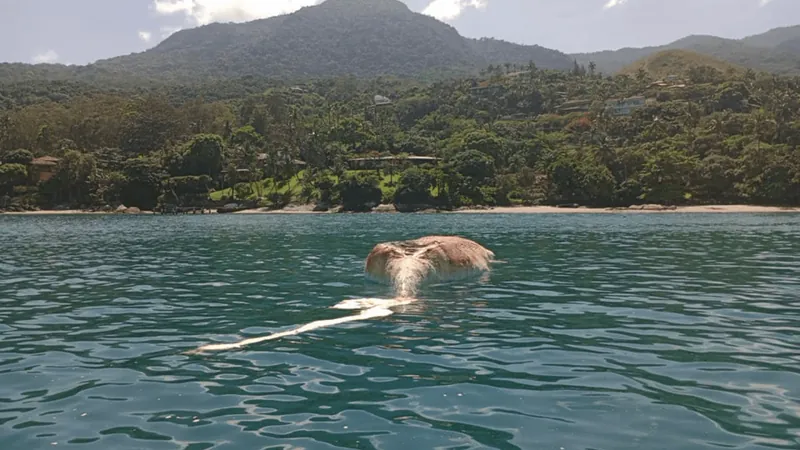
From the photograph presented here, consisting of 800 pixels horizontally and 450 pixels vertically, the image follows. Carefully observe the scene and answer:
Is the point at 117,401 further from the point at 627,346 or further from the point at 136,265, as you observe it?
the point at 136,265

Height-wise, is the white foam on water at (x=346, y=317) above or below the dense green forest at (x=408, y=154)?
below

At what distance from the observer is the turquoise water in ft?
24.1

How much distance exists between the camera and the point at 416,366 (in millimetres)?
10094

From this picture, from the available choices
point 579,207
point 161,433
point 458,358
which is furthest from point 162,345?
point 579,207

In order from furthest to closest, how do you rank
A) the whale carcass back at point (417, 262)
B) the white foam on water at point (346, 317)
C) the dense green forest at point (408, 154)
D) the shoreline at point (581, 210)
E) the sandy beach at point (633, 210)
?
the dense green forest at point (408, 154) → the shoreline at point (581, 210) → the sandy beach at point (633, 210) → the whale carcass back at point (417, 262) → the white foam on water at point (346, 317)

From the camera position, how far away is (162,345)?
39.3 feet

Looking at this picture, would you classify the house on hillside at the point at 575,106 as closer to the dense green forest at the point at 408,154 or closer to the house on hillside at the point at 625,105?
the house on hillside at the point at 625,105

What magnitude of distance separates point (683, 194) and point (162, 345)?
111 metres

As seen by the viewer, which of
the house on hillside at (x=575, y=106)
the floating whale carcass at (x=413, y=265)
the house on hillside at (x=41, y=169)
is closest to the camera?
the floating whale carcass at (x=413, y=265)

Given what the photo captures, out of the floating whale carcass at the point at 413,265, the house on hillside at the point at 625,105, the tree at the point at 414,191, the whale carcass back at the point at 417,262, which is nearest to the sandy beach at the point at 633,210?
the tree at the point at 414,191

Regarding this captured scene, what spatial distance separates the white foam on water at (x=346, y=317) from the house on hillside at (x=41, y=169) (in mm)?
131396

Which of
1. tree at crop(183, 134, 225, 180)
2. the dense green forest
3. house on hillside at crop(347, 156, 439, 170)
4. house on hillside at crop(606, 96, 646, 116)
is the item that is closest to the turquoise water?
the dense green forest

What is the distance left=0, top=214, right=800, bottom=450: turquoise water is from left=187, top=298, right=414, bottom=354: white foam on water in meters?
0.44

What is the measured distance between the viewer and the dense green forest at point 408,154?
109 metres
